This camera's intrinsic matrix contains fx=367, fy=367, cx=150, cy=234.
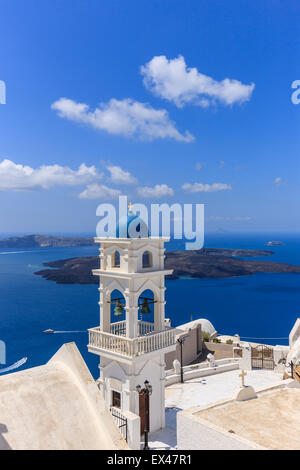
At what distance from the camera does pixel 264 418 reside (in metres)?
7.79

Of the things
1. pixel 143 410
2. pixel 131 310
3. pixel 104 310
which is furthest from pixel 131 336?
pixel 143 410

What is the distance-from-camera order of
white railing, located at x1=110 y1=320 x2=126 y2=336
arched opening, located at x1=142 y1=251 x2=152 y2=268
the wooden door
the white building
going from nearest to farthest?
the white building < the wooden door < arched opening, located at x1=142 y1=251 x2=152 y2=268 < white railing, located at x1=110 y1=320 x2=126 y2=336

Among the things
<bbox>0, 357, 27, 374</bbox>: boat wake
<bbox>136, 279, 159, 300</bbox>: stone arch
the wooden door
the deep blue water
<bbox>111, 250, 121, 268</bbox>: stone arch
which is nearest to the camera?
the wooden door

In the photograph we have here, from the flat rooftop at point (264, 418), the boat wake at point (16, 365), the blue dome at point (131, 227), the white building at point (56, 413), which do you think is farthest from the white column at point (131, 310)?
the boat wake at point (16, 365)

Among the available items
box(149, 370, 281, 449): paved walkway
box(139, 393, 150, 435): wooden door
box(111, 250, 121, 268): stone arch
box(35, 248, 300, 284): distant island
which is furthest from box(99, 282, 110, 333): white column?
box(35, 248, 300, 284): distant island

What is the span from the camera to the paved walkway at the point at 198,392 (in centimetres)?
1111

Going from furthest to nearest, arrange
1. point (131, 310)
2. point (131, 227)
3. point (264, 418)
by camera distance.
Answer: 1. point (131, 227)
2. point (131, 310)
3. point (264, 418)

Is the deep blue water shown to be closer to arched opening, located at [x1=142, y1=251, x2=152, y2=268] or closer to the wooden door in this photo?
the wooden door

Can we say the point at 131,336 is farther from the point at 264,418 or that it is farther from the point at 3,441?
the point at 3,441

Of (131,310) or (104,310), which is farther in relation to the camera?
(104,310)

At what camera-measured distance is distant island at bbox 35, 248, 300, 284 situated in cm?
10688

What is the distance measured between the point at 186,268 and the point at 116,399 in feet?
365

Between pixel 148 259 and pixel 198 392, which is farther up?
pixel 148 259
